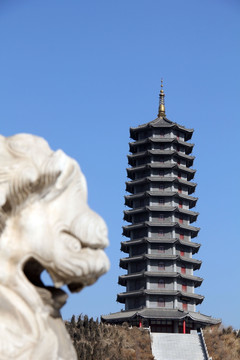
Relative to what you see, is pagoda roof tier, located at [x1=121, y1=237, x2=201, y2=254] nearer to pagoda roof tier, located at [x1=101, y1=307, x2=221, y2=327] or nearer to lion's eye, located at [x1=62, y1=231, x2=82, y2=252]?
pagoda roof tier, located at [x1=101, y1=307, x2=221, y2=327]

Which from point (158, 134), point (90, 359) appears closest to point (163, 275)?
point (158, 134)

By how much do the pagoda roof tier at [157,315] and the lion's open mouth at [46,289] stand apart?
30446mm

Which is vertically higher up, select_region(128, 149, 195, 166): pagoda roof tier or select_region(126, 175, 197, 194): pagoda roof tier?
select_region(128, 149, 195, 166): pagoda roof tier

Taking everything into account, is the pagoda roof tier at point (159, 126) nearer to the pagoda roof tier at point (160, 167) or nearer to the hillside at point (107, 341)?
the pagoda roof tier at point (160, 167)

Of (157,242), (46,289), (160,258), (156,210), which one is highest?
(156,210)

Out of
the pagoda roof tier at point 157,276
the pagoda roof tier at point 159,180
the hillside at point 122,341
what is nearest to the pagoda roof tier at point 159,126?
the pagoda roof tier at point 159,180

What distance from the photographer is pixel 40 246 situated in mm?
1669

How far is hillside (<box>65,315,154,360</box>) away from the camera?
67.2ft

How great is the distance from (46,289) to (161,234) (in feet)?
112

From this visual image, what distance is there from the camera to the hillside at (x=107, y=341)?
2047 centimetres

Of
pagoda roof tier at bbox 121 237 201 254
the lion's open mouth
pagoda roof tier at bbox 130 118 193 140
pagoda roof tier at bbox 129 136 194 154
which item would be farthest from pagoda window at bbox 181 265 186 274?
the lion's open mouth

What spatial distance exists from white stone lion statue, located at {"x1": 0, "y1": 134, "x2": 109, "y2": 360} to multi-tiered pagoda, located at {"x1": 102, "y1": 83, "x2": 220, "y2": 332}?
1207 inches

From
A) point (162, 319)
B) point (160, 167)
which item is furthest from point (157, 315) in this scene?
point (160, 167)

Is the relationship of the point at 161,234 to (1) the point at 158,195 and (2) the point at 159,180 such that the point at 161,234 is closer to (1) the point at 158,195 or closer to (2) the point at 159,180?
(1) the point at 158,195
